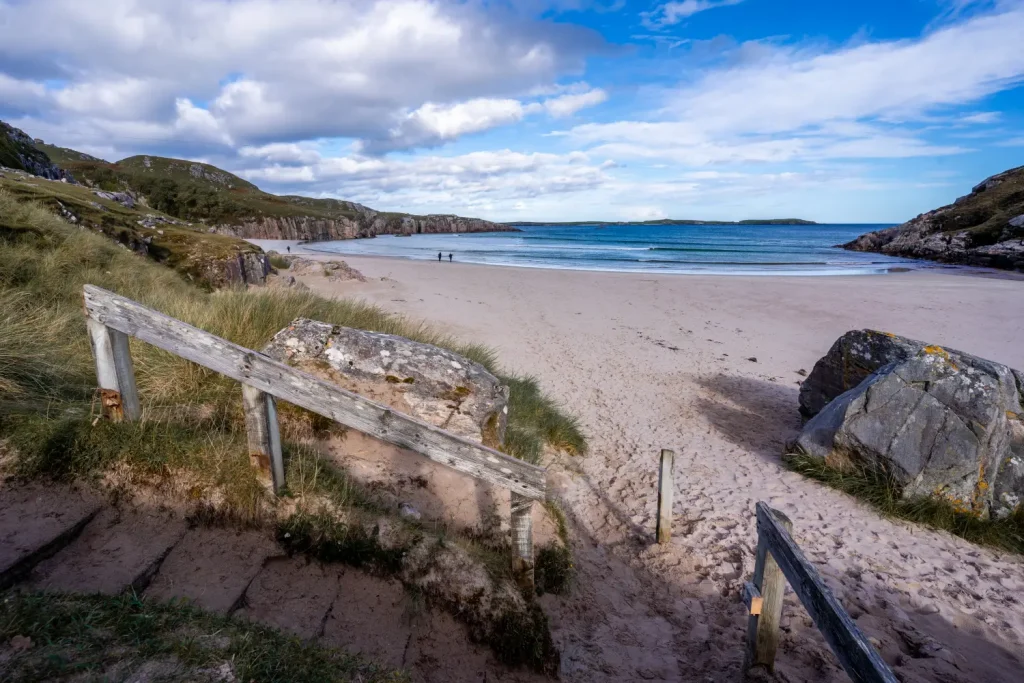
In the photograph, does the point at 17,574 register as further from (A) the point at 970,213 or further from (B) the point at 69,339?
(A) the point at 970,213

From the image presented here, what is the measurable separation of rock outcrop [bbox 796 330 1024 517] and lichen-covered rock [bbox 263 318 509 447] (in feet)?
16.4

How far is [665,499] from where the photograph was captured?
5.62 metres

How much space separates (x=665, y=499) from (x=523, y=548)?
2274 millimetres

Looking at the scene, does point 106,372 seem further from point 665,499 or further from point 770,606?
point 665,499

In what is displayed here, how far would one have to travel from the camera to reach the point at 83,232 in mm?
8570

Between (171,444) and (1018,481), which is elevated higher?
(171,444)

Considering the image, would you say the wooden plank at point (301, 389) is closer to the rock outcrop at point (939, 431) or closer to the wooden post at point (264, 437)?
the wooden post at point (264, 437)

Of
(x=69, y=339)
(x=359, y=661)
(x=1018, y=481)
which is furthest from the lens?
(x=1018, y=481)

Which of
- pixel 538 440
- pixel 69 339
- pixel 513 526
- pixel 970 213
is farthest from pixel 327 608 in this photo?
pixel 970 213

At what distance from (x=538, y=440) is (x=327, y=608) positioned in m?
3.91

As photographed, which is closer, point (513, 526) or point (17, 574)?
point (17, 574)

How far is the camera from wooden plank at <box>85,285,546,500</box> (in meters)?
3.33

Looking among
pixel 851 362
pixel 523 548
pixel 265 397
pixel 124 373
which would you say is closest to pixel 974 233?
pixel 851 362

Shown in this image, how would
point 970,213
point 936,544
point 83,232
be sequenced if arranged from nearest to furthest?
point 936,544
point 83,232
point 970,213
